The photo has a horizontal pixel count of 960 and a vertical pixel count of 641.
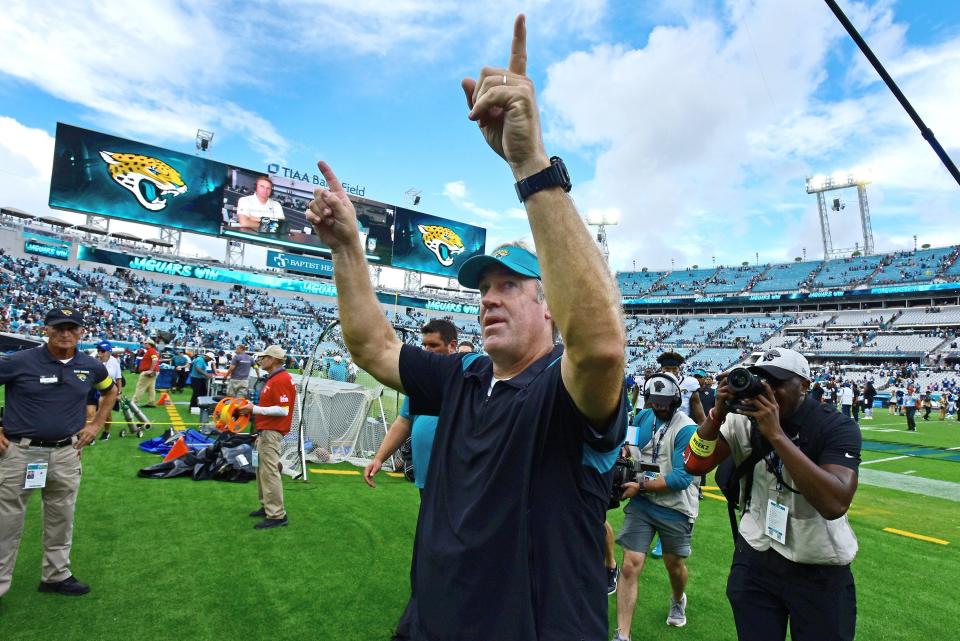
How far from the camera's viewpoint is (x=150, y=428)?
11.3 meters

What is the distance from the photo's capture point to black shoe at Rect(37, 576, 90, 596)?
4.11 meters

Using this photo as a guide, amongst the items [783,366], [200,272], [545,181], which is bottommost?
[783,366]

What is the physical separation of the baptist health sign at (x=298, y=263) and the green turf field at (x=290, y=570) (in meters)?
39.3

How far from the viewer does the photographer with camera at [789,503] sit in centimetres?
244

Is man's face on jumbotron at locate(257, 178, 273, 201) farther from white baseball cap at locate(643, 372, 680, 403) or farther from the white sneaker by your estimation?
the white sneaker

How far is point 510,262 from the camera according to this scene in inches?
62.3

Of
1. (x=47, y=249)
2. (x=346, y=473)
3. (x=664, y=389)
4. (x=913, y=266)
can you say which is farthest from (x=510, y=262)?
(x=913, y=266)

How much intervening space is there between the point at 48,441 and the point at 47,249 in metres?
51.3

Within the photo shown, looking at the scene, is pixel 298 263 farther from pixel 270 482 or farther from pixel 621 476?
pixel 621 476

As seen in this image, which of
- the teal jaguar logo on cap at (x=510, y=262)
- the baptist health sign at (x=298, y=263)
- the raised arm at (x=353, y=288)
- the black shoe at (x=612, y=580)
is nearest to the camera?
the teal jaguar logo on cap at (x=510, y=262)

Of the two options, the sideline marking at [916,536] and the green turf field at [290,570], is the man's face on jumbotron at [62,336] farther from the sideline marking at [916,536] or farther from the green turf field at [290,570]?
the sideline marking at [916,536]

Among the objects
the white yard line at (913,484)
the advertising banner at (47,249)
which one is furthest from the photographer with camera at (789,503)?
the advertising banner at (47,249)

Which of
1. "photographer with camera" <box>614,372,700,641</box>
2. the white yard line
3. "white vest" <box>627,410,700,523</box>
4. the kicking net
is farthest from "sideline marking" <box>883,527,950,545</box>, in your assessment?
the kicking net

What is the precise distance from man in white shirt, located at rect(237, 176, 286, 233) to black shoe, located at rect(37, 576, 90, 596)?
38.2 m
